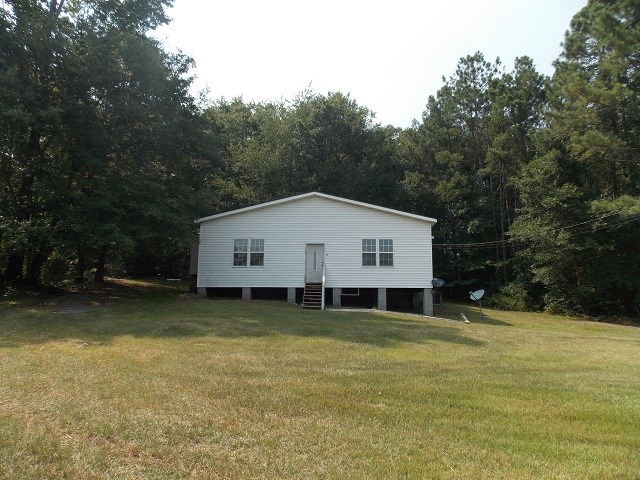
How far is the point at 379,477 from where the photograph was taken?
3.63 m

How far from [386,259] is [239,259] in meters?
6.77

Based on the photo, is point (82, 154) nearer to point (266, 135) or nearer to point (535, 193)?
point (266, 135)

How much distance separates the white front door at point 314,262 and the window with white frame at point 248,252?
217 centimetres

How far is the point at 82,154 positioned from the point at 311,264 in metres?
Result: 10.6

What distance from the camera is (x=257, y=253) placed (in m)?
20.2

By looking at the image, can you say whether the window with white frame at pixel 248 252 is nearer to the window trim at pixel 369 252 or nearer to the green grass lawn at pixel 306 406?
the window trim at pixel 369 252

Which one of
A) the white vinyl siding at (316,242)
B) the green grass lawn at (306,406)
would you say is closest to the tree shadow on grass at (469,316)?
the white vinyl siding at (316,242)

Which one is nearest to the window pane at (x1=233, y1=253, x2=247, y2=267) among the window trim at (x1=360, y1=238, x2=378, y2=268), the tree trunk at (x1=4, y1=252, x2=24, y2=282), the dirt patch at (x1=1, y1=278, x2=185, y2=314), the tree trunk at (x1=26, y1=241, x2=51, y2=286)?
the dirt patch at (x1=1, y1=278, x2=185, y2=314)

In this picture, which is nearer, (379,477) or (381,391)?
(379,477)

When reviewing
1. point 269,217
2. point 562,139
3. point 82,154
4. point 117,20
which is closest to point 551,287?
point 562,139

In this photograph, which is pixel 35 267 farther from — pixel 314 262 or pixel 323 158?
pixel 323 158

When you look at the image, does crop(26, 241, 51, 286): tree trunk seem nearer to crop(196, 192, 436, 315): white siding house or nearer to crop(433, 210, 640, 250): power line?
crop(196, 192, 436, 315): white siding house

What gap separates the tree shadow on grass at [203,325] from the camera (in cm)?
1086

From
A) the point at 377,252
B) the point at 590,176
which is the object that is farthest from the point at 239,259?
the point at 590,176
